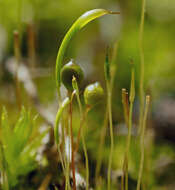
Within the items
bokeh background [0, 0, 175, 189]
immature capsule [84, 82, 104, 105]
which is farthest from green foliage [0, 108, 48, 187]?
bokeh background [0, 0, 175, 189]

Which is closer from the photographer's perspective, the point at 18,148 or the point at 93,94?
the point at 93,94

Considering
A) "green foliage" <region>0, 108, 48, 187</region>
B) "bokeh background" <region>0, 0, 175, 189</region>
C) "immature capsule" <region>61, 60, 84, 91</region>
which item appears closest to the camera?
"immature capsule" <region>61, 60, 84, 91</region>

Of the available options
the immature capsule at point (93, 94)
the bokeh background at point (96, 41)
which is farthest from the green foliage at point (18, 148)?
the bokeh background at point (96, 41)

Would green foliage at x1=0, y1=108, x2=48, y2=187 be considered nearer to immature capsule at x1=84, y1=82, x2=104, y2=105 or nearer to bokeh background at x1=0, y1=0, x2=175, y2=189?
immature capsule at x1=84, y1=82, x2=104, y2=105

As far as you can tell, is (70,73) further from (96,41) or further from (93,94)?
(96,41)

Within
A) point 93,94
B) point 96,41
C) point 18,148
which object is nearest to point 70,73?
point 93,94

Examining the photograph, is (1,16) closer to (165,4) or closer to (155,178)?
(165,4)
